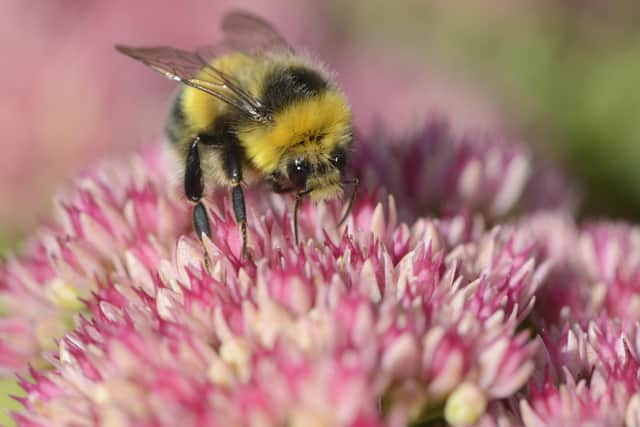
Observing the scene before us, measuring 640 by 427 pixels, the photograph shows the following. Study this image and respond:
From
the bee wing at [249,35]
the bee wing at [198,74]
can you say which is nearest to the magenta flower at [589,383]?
the bee wing at [198,74]

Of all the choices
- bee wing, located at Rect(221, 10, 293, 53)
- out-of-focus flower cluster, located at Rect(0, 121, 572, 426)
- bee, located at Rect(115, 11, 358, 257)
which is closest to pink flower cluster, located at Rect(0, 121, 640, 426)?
out-of-focus flower cluster, located at Rect(0, 121, 572, 426)

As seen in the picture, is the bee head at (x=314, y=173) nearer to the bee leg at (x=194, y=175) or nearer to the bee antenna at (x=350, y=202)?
the bee antenna at (x=350, y=202)

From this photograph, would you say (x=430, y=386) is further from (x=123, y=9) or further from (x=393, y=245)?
(x=123, y=9)

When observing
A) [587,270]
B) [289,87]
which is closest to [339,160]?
[289,87]

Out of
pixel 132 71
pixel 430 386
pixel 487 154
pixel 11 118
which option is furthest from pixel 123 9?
pixel 430 386

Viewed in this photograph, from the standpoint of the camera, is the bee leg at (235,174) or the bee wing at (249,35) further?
the bee wing at (249,35)

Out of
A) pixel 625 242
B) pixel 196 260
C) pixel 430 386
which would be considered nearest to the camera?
pixel 430 386
